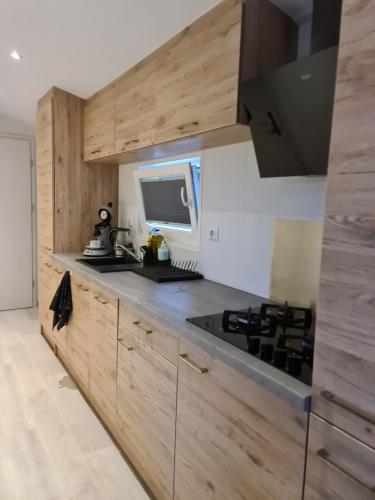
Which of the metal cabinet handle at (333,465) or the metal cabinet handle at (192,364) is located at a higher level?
the metal cabinet handle at (192,364)

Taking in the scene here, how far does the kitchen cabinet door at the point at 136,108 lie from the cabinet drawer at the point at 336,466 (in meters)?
1.69

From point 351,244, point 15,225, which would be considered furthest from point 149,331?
point 15,225

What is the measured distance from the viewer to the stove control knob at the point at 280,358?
101cm

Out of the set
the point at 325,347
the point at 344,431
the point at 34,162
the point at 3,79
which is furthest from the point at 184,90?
the point at 34,162

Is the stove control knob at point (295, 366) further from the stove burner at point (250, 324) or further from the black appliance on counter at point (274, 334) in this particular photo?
the stove burner at point (250, 324)

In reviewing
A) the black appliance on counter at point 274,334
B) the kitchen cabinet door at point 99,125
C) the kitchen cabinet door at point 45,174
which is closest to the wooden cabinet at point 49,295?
the kitchen cabinet door at point 45,174

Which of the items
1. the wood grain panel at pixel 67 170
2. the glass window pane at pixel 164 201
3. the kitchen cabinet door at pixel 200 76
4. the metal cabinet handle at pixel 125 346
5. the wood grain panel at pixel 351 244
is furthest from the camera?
the wood grain panel at pixel 67 170

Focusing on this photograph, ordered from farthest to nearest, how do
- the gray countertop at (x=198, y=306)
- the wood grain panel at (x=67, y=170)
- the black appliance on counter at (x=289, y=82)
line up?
the wood grain panel at (x=67, y=170)
the black appliance on counter at (x=289, y=82)
the gray countertop at (x=198, y=306)

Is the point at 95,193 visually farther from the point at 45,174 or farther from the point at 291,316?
the point at 291,316

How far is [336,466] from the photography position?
82cm

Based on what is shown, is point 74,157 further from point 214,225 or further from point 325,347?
point 325,347

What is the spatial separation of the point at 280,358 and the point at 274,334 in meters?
0.26

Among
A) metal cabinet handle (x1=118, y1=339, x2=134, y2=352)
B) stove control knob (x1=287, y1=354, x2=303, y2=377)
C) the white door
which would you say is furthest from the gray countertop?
the white door

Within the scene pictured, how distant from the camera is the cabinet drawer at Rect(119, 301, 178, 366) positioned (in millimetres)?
1414
